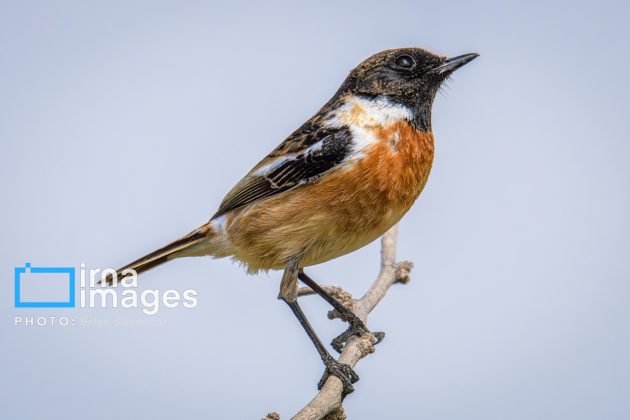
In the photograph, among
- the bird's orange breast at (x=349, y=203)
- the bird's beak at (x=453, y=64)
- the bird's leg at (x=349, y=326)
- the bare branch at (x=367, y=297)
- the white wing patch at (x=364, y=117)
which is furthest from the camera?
the bird's leg at (x=349, y=326)

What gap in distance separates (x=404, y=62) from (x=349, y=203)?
138cm

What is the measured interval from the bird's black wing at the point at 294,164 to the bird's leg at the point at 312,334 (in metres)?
0.67

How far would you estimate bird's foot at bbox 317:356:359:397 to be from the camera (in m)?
7.23

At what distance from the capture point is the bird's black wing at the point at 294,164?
721 centimetres

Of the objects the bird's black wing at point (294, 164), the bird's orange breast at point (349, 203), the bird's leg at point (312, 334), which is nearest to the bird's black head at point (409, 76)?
the bird's orange breast at point (349, 203)

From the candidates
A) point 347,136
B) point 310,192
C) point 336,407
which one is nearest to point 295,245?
point 310,192

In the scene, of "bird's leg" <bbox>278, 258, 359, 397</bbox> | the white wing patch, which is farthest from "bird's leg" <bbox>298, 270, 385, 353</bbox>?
the white wing patch

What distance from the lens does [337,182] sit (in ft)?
23.1

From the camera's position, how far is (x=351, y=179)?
702 cm

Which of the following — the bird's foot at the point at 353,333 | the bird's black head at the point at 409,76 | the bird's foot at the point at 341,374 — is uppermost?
the bird's black head at the point at 409,76

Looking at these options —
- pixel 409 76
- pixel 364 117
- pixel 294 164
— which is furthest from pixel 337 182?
pixel 409 76

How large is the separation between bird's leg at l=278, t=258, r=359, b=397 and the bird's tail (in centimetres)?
90

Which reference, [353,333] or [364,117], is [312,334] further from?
[364,117]

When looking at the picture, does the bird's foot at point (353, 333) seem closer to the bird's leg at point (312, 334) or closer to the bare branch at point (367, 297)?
the bare branch at point (367, 297)
